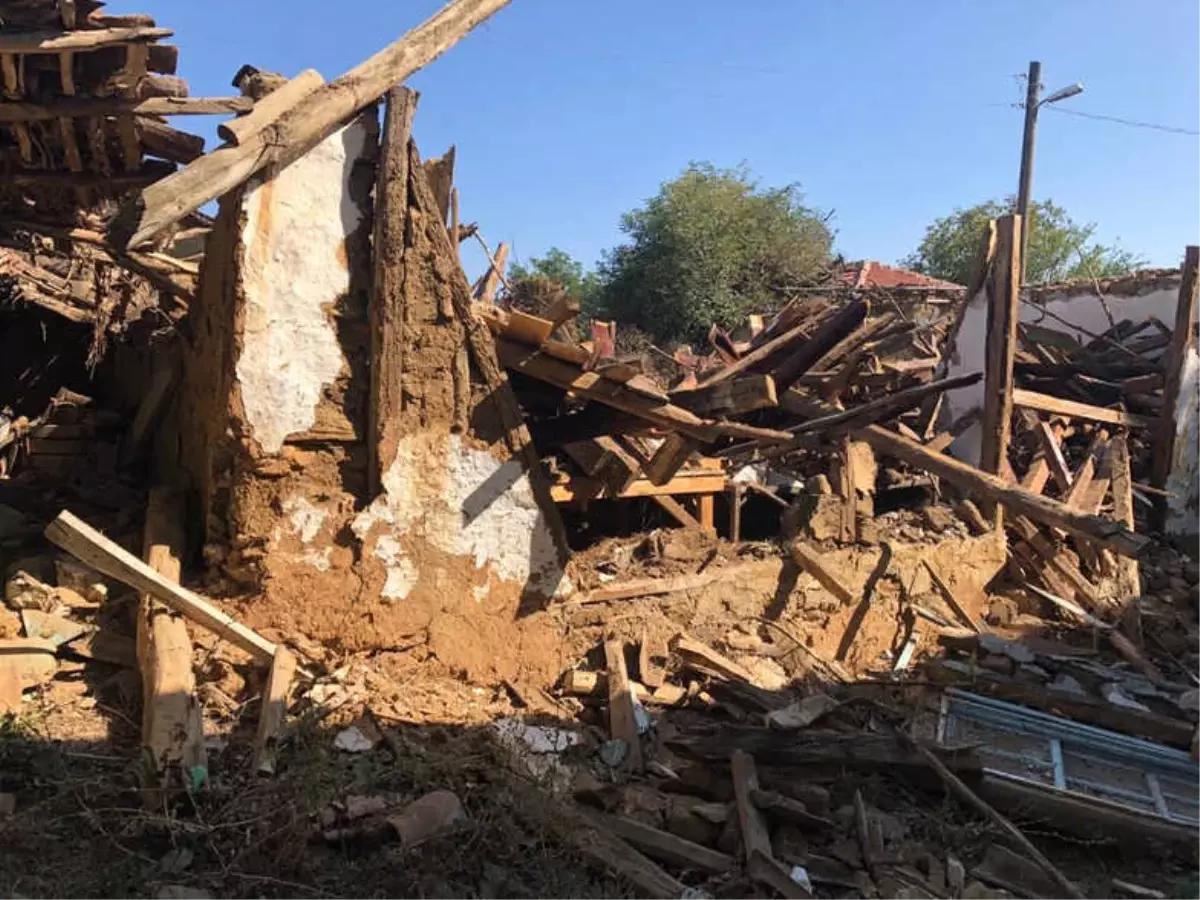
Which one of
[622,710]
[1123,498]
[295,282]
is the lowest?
[622,710]

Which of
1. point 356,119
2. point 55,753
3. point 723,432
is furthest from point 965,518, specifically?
point 55,753

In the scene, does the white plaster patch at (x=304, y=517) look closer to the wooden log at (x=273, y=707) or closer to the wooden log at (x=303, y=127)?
the wooden log at (x=273, y=707)

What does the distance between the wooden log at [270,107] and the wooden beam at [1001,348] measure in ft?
23.1

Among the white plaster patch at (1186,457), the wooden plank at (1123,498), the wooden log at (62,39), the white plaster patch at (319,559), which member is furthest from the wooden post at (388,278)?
the white plaster patch at (1186,457)

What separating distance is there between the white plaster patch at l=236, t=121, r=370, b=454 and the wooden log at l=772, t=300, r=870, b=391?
3.14 metres

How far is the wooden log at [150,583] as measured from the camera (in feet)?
16.7

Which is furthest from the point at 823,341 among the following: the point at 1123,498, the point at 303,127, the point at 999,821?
the point at 1123,498

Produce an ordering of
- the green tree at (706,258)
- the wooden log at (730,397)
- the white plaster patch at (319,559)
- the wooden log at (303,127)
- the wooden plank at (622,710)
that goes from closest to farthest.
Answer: the wooden log at (303,127), the wooden plank at (622,710), the white plaster patch at (319,559), the wooden log at (730,397), the green tree at (706,258)

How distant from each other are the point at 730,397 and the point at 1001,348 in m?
4.83

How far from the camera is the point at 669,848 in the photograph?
4.50 meters

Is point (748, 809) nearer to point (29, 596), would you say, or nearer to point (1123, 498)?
point (29, 596)

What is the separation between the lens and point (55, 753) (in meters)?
4.34

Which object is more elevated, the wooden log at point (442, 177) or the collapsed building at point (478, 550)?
the wooden log at point (442, 177)

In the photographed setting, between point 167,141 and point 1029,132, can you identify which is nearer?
point 167,141
